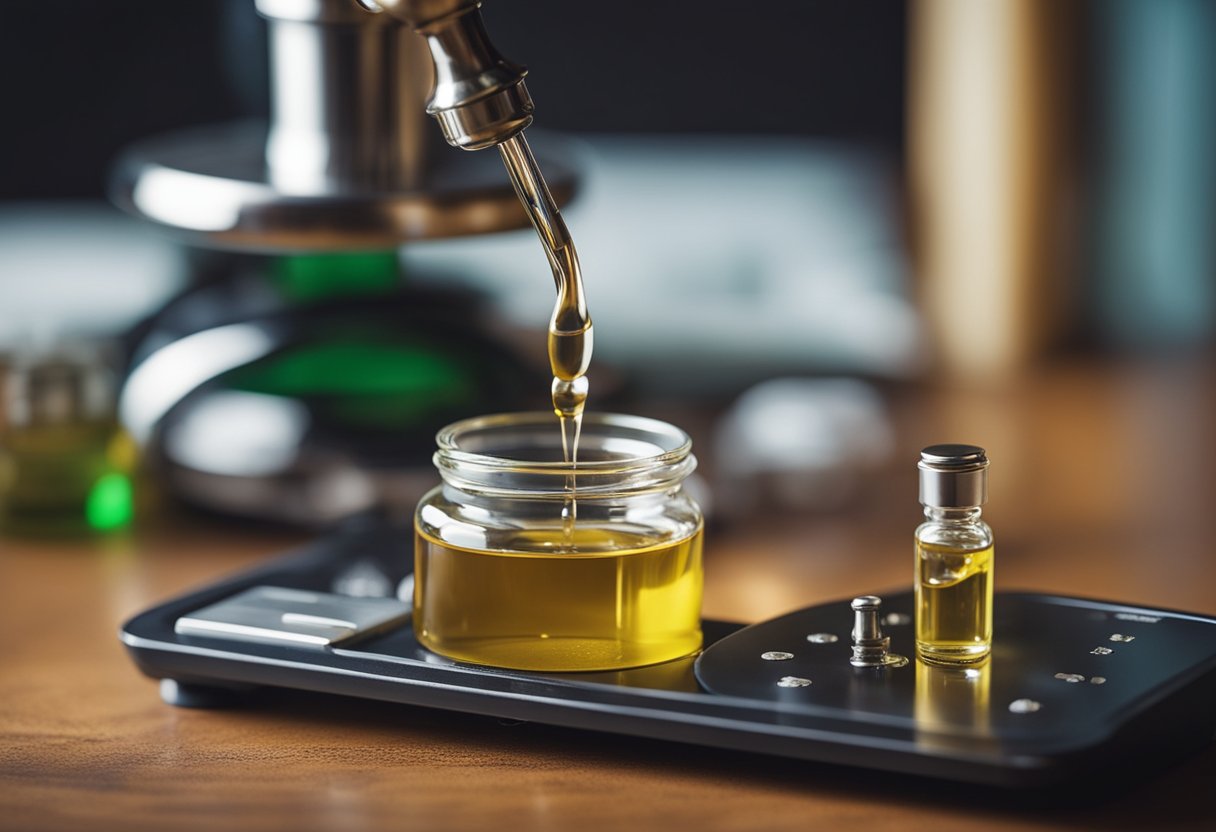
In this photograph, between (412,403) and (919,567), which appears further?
(412,403)

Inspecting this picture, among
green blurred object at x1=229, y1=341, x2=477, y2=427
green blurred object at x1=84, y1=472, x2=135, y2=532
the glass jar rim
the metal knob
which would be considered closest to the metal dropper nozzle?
the glass jar rim

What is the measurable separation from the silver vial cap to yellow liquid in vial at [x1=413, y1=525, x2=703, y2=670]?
0.11 metres

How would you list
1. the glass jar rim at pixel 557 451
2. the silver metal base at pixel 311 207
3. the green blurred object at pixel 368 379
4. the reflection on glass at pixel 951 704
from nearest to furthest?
1. the reflection on glass at pixel 951 704
2. the glass jar rim at pixel 557 451
3. the silver metal base at pixel 311 207
4. the green blurred object at pixel 368 379

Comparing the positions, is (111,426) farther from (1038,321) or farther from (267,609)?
(1038,321)

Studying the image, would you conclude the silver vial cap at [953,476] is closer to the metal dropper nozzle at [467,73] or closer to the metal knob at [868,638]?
the metal knob at [868,638]

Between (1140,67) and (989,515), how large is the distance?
2.78ft

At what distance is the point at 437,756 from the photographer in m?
0.72

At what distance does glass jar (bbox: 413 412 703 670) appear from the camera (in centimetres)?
71

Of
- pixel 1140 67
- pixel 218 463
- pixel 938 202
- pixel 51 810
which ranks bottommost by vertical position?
pixel 51 810

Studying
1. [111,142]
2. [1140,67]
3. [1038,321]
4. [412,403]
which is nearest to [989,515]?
[412,403]

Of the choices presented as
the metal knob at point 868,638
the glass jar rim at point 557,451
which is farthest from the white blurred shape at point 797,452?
the metal knob at point 868,638

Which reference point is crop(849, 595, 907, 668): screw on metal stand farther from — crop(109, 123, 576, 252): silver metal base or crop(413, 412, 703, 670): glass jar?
crop(109, 123, 576, 252): silver metal base

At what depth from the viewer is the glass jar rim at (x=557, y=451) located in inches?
29.0

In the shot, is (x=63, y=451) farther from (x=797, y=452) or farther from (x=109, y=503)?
(x=797, y=452)
